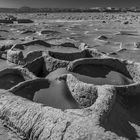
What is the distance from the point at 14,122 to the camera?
365 inches

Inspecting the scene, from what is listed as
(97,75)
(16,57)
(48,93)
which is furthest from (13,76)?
(97,75)

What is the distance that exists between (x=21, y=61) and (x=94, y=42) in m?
12.1

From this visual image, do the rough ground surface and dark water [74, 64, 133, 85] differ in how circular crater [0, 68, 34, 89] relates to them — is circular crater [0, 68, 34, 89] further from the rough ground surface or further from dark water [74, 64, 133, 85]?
dark water [74, 64, 133, 85]

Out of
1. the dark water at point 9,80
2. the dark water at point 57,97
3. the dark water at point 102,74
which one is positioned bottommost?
the dark water at point 9,80

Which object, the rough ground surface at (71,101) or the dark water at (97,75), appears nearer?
the rough ground surface at (71,101)

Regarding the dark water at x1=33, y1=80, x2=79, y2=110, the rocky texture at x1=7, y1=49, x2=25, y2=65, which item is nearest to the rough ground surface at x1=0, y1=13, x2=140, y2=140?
the dark water at x1=33, y1=80, x2=79, y2=110

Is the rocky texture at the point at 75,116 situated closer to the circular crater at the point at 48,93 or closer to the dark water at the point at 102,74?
the circular crater at the point at 48,93

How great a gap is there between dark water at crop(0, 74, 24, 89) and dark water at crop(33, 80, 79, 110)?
246cm

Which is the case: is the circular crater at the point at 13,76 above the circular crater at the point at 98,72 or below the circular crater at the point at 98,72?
below

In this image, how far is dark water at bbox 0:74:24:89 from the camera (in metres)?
13.3

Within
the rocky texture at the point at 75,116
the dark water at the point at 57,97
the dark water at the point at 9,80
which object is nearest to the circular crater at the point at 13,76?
the dark water at the point at 9,80

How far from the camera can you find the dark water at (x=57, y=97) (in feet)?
34.2

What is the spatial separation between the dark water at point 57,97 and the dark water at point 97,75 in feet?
3.29

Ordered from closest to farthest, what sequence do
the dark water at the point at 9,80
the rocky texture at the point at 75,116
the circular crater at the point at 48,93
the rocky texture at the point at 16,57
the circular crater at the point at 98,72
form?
the rocky texture at the point at 75,116 → the circular crater at the point at 48,93 → the circular crater at the point at 98,72 → the dark water at the point at 9,80 → the rocky texture at the point at 16,57
